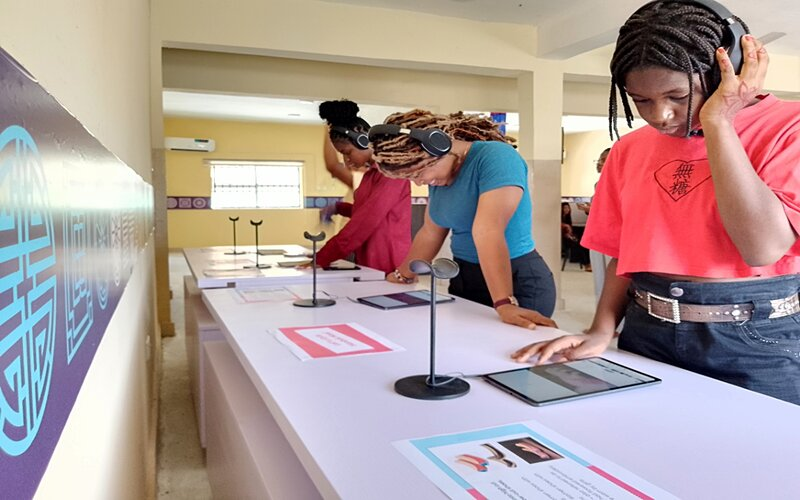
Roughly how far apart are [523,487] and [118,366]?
2.90 feet

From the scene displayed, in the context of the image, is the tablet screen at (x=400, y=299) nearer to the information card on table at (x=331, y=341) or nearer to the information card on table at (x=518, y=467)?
the information card on table at (x=331, y=341)

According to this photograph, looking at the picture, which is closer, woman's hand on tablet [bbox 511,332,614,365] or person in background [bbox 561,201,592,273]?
woman's hand on tablet [bbox 511,332,614,365]

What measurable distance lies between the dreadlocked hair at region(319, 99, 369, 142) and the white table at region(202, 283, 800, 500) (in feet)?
5.29

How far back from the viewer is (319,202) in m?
12.8

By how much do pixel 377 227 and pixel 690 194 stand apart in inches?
74.8

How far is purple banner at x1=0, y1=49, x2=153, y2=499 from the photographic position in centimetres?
31

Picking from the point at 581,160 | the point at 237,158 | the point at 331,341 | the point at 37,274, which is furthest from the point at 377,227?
the point at 581,160

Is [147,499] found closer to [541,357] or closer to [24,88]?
[541,357]

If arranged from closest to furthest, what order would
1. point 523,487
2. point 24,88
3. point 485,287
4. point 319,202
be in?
1. point 24,88
2. point 523,487
3. point 485,287
4. point 319,202

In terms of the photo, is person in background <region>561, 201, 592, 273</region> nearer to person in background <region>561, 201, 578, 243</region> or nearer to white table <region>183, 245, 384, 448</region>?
person in background <region>561, 201, 578, 243</region>

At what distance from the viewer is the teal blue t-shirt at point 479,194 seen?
5.79ft

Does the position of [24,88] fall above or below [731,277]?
above

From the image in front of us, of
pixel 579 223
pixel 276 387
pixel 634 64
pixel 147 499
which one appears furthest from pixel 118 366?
pixel 579 223

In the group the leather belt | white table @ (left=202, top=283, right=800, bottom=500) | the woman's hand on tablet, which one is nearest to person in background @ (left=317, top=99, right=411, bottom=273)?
white table @ (left=202, top=283, right=800, bottom=500)
